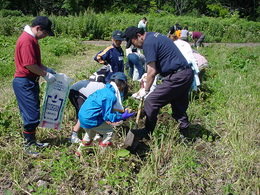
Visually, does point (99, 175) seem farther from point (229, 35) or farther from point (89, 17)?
point (229, 35)

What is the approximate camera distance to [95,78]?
16.1 ft

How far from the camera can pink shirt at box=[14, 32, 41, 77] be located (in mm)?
3289

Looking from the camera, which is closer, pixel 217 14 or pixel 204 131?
pixel 204 131

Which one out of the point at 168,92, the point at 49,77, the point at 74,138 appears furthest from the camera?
the point at 74,138

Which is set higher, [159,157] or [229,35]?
[159,157]

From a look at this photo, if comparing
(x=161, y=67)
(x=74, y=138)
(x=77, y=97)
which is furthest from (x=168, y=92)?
(x=74, y=138)

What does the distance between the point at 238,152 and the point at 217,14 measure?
A: 31.8 metres

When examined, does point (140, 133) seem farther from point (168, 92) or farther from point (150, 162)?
point (168, 92)

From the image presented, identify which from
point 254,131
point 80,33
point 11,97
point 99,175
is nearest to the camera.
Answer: point 99,175

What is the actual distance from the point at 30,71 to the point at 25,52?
0.27m

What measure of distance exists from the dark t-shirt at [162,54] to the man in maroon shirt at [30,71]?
1.34 m

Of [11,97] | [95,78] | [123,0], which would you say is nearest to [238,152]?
[95,78]

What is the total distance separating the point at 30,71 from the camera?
11.3 ft

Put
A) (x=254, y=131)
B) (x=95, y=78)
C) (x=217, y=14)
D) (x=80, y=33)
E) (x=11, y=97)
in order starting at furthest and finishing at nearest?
(x=217, y=14) < (x=80, y=33) < (x=11, y=97) < (x=95, y=78) < (x=254, y=131)
